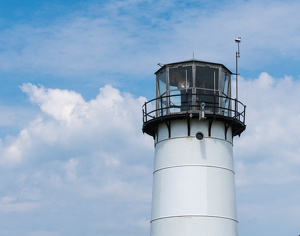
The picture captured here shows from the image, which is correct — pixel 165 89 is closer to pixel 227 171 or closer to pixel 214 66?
pixel 214 66

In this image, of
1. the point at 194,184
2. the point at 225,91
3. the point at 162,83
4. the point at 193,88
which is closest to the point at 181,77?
the point at 193,88

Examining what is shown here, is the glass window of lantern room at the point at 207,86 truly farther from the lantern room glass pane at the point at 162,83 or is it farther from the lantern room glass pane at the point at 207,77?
the lantern room glass pane at the point at 162,83

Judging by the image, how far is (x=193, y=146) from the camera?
25.6 meters

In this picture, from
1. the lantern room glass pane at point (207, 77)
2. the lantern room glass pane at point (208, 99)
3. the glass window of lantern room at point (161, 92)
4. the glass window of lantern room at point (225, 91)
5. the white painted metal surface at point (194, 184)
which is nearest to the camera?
the white painted metal surface at point (194, 184)

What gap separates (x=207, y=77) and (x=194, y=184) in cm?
570

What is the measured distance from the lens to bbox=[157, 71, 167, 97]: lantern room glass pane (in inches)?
1068

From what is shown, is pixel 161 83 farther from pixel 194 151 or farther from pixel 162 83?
pixel 194 151

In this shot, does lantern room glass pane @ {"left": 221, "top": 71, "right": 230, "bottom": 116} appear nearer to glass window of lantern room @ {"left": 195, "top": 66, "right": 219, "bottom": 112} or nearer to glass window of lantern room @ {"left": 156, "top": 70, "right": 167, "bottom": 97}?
glass window of lantern room @ {"left": 195, "top": 66, "right": 219, "bottom": 112}

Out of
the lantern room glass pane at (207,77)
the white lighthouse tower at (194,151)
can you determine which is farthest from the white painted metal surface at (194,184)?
the lantern room glass pane at (207,77)

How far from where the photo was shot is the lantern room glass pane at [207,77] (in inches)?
1031

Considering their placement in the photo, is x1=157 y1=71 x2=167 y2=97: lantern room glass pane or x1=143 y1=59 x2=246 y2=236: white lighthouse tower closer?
x1=143 y1=59 x2=246 y2=236: white lighthouse tower

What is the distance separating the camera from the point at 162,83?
27.4 m

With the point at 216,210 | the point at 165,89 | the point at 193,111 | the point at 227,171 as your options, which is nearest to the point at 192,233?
the point at 216,210

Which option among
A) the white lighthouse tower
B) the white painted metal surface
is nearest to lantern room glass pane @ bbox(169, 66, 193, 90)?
Answer: the white lighthouse tower
